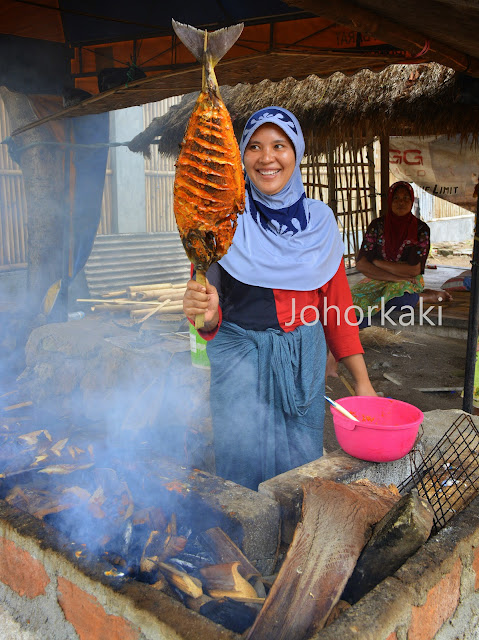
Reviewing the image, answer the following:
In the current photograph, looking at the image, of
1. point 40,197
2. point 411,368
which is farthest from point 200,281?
point 411,368

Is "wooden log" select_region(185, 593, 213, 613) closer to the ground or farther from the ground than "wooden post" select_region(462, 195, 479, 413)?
closer to the ground

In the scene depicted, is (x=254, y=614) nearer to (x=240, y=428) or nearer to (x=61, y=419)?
(x=240, y=428)

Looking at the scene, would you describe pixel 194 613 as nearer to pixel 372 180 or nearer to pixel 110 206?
pixel 372 180

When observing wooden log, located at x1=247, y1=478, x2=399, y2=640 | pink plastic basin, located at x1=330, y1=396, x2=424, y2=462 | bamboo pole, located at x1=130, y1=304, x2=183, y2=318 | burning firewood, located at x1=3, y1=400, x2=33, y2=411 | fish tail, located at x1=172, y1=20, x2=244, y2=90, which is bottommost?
burning firewood, located at x1=3, y1=400, x2=33, y2=411

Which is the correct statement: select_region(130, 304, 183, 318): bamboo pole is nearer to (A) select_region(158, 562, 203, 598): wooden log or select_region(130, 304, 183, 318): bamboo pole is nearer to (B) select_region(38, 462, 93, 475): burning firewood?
(B) select_region(38, 462, 93, 475): burning firewood

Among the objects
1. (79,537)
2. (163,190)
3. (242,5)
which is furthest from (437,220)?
(79,537)

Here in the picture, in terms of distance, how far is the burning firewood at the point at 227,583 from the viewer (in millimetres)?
1603

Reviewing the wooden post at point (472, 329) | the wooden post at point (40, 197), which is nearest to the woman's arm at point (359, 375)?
the wooden post at point (472, 329)

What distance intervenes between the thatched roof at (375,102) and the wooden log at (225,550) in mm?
4907

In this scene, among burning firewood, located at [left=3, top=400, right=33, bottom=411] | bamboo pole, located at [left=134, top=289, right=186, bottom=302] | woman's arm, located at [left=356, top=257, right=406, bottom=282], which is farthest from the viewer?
bamboo pole, located at [left=134, top=289, right=186, bottom=302]

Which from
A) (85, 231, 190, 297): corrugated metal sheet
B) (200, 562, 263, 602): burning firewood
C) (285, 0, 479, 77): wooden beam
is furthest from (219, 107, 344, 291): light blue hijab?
(85, 231, 190, 297): corrugated metal sheet

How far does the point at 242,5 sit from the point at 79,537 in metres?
3.71

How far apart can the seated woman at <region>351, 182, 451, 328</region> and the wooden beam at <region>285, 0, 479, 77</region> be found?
4146mm

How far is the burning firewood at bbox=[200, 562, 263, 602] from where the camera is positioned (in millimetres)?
1603
